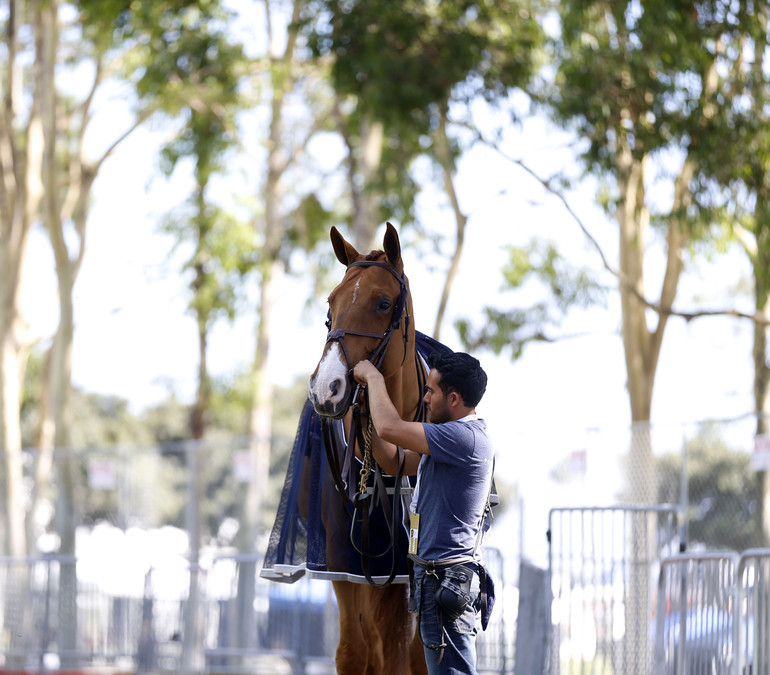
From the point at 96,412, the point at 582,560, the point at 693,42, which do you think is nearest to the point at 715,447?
the point at 693,42

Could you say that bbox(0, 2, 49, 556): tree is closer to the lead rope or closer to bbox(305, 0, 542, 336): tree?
bbox(305, 0, 542, 336): tree

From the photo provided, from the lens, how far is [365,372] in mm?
4520

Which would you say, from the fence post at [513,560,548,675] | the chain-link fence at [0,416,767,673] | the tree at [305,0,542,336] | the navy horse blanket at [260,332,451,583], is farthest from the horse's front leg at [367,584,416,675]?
the tree at [305,0,542,336]

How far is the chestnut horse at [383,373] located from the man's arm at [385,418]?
7cm

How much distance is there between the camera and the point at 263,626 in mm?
12625

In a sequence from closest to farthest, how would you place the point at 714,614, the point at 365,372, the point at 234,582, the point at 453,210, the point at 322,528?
the point at 365,372, the point at 322,528, the point at 714,614, the point at 234,582, the point at 453,210

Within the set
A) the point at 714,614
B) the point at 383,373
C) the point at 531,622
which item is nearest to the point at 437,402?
the point at 383,373

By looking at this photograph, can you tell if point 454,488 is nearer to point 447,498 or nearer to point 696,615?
point 447,498

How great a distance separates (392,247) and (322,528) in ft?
4.72

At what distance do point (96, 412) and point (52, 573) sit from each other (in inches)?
1476

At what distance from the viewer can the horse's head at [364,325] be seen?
4.41 metres

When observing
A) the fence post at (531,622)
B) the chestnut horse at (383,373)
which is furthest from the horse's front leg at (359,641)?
the fence post at (531,622)

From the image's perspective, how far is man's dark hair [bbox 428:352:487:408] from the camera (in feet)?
15.4

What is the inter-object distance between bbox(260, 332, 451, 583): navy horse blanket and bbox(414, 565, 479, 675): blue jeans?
0.50 metres
